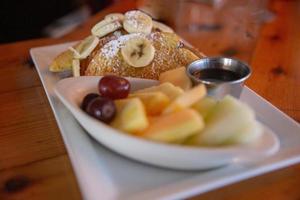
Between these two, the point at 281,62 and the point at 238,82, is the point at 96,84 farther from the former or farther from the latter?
the point at 281,62

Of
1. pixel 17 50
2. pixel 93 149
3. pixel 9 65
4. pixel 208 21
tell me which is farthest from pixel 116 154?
pixel 208 21

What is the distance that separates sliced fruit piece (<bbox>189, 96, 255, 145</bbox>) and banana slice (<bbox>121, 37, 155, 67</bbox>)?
1.10ft

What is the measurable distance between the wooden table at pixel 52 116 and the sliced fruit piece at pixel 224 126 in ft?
0.29

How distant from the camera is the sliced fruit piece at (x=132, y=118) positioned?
0.62 meters

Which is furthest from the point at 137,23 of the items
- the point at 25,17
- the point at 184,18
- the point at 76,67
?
the point at 25,17

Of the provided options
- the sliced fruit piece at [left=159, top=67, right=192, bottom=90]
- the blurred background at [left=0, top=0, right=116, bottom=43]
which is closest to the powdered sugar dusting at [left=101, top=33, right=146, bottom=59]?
the sliced fruit piece at [left=159, top=67, right=192, bottom=90]

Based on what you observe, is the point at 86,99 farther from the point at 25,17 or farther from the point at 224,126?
the point at 25,17

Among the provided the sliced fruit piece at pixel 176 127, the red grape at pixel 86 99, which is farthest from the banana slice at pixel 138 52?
the sliced fruit piece at pixel 176 127

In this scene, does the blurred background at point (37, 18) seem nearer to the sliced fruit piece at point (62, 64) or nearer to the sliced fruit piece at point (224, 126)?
the sliced fruit piece at point (62, 64)

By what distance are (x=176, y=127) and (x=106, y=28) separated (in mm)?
475

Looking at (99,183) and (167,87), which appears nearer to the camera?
(99,183)

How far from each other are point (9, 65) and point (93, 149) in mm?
546

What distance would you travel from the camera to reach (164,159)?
2.03 ft

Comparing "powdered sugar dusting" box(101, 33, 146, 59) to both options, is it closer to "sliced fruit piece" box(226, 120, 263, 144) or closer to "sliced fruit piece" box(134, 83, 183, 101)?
"sliced fruit piece" box(134, 83, 183, 101)
